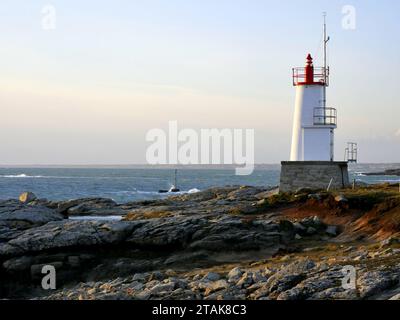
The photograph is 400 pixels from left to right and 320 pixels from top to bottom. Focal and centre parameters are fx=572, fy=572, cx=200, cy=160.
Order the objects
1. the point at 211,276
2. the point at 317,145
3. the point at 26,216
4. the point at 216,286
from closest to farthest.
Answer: the point at 216,286 < the point at 211,276 < the point at 26,216 < the point at 317,145

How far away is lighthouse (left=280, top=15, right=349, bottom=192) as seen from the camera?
3378 centimetres

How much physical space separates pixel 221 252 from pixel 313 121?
48.7 feet

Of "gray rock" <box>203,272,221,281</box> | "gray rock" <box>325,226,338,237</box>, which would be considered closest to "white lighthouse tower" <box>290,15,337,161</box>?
"gray rock" <box>325,226,338,237</box>

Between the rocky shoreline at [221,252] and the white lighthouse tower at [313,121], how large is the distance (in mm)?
5377

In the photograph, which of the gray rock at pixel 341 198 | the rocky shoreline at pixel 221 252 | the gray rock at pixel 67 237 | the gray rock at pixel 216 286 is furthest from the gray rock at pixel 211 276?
the gray rock at pixel 341 198

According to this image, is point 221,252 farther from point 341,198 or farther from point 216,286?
point 341,198

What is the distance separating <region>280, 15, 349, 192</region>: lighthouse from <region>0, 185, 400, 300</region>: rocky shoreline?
14.9ft

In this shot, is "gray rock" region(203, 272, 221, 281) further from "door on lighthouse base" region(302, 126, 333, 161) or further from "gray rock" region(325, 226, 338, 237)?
"door on lighthouse base" region(302, 126, 333, 161)

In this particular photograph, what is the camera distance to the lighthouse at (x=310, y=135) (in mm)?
33781

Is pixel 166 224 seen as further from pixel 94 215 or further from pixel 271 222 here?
pixel 94 215

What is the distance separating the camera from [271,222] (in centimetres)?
2416

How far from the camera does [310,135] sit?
112 ft

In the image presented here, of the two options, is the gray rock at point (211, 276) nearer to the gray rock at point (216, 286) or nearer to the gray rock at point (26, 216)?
the gray rock at point (216, 286)

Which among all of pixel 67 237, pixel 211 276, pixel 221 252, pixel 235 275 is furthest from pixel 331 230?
pixel 67 237
